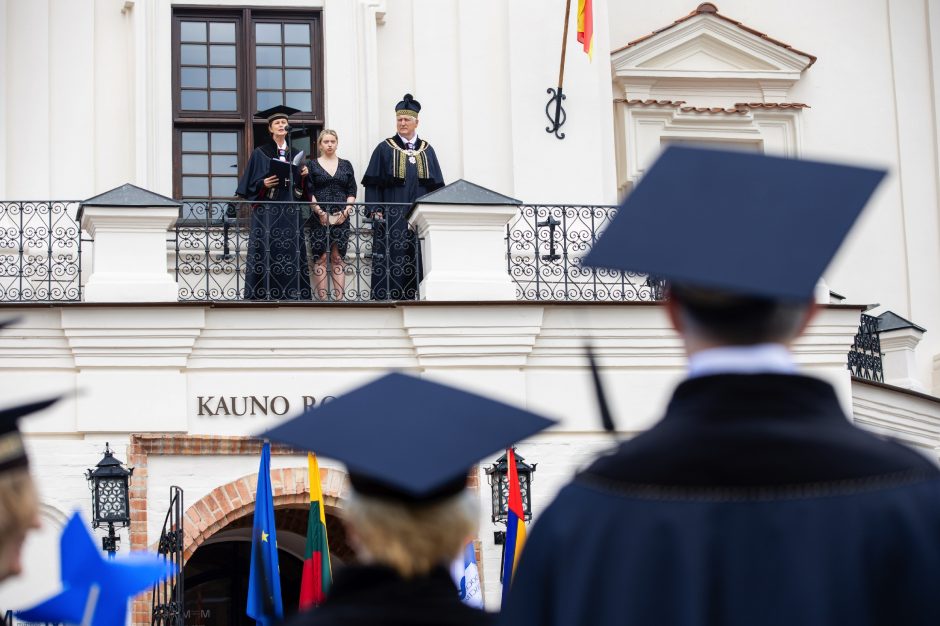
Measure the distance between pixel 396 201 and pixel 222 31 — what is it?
2.78 metres

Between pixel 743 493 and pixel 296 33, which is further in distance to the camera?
pixel 296 33

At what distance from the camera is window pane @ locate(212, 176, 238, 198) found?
15.7m

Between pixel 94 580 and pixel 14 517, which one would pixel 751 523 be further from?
pixel 94 580

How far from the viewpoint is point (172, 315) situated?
13008 millimetres

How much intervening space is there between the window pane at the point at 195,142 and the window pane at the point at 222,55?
74 centimetres

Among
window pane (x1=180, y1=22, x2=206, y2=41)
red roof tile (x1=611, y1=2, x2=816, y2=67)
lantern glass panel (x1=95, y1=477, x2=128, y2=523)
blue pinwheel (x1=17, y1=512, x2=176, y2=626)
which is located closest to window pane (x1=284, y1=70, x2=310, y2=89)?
window pane (x1=180, y1=22, x2=206, y2=41)

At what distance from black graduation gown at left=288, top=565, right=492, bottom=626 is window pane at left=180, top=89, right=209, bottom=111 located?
1258cm

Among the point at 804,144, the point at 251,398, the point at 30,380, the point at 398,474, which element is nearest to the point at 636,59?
the point at 804,144

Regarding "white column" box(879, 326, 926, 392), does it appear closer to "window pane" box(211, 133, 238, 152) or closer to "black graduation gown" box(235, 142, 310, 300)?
"black graduation gown" box(235, 142, 310, 300)

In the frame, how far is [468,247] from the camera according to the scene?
13.6 metres

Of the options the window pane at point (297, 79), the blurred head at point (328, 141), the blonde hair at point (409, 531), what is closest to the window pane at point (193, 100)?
the window pane at point (297, 79)

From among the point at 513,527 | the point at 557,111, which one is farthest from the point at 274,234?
the point at 513,527

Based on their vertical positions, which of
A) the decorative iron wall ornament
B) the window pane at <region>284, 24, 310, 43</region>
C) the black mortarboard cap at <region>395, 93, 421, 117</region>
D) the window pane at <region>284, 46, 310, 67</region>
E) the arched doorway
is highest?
the window pane at <region>284, 24, 310, 43</region>

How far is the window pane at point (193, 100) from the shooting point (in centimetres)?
1584
